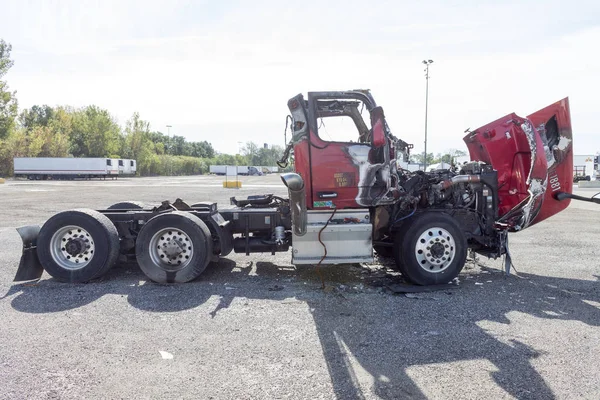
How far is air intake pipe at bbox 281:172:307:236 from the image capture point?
17.7 feet

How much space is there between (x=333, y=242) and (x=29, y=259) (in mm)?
4388

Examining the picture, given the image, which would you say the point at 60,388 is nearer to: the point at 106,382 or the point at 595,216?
the point at 106,382

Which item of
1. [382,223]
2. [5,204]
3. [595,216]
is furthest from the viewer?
[5,204]

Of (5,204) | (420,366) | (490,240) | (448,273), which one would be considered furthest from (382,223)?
(5,204)

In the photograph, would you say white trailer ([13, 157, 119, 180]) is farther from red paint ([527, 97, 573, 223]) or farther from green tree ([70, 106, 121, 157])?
red paint ([527, 97, 573, 223])

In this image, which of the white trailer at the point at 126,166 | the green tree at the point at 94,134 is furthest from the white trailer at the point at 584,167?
the green tree at the point at 94,134

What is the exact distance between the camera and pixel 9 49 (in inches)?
2063

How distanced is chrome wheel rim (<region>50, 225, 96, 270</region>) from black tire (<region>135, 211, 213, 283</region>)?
2.51 feet

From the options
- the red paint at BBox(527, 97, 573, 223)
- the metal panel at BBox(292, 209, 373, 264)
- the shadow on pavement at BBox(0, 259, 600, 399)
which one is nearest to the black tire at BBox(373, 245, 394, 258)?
the shadow on pavement at BBox(0, 259, 600, 399)

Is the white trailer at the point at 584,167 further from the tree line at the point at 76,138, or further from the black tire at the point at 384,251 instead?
the black tire at the point at 384,251

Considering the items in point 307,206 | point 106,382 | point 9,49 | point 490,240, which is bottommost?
point 106,382

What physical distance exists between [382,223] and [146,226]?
3.45 meters

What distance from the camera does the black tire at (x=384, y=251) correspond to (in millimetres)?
7052

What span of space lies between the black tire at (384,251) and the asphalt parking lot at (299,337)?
308 millimetres
